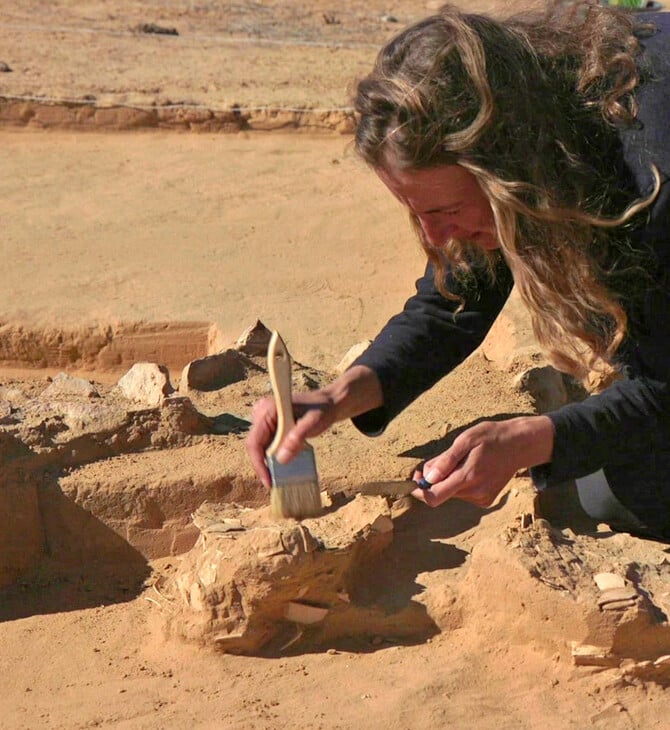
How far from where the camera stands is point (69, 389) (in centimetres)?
399

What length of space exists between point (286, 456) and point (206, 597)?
0.70 metres

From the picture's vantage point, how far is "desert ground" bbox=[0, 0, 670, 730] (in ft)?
9.64

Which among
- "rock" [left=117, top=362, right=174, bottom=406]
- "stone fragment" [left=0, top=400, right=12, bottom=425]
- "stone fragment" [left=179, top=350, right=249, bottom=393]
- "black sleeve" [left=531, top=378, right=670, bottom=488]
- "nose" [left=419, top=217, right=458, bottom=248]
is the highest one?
"nose" [left=419, top=217, right=458, bottom=248]

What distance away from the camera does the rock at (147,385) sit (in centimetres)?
381

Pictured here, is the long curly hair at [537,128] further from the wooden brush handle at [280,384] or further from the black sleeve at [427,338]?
the black sleeve at [427,338]

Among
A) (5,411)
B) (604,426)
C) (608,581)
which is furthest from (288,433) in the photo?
(5,411)

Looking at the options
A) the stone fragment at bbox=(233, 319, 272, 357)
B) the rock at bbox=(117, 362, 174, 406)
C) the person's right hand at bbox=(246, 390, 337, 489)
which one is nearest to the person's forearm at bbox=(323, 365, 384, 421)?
the person's right hand at bbox=(246, 390, 337, 489)

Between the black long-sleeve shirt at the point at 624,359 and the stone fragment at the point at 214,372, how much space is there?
112 centimetres

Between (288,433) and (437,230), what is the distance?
21.9 inches

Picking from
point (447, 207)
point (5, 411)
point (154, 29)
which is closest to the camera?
point (447, 207)

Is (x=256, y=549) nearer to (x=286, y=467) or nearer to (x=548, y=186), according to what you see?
(x=286, y=467)

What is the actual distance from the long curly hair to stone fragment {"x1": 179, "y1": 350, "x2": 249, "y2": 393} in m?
1.82

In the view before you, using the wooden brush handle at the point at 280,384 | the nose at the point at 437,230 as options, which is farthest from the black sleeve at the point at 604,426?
the wooden brush handle at the point at 280,384

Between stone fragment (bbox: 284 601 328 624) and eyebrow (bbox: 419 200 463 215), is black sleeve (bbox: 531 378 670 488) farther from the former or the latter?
stone fragment (bbox: 284 601 328 624)
